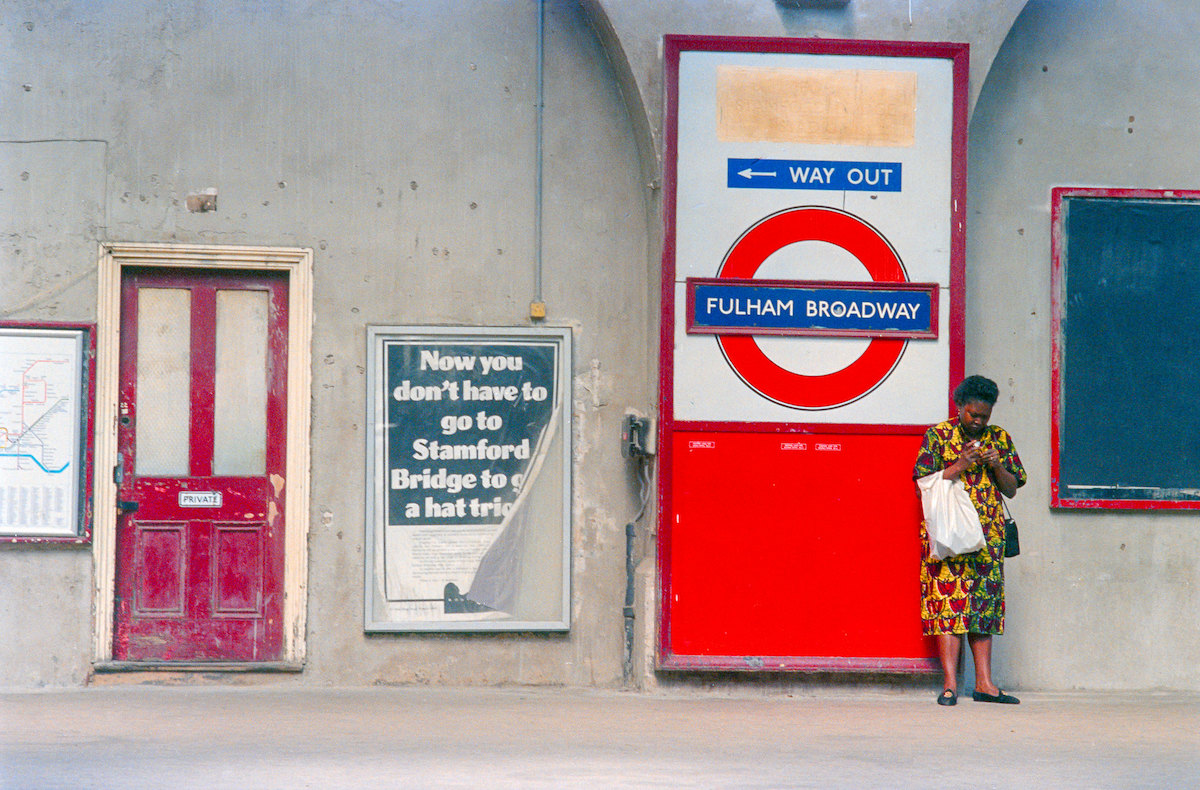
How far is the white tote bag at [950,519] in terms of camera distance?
23.4 feet

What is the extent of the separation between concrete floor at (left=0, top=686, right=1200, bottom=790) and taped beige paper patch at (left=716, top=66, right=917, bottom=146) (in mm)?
3191

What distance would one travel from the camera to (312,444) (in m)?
7.85

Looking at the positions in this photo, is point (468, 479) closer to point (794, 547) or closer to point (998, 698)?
point (794, 547)

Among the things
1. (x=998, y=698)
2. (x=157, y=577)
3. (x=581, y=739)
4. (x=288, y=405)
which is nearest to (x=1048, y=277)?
(x=998, y=698)

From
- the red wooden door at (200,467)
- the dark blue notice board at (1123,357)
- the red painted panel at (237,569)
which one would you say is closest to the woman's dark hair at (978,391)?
the dark blue notice board at (1123,357)

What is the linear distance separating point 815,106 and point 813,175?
393mm

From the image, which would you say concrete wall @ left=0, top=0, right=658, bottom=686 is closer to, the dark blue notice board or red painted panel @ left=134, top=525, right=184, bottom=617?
red painted panel @ left=134, top=525, right=184, bottom=617

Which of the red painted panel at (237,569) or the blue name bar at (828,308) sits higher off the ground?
the blue name bar at (828,308)

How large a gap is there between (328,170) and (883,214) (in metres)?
3.28

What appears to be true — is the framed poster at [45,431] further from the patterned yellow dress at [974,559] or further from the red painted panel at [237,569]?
the patterned yellow dress at [974,559]

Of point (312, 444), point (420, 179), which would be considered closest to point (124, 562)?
point (312, 444)

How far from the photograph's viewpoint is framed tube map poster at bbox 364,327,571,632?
786cm

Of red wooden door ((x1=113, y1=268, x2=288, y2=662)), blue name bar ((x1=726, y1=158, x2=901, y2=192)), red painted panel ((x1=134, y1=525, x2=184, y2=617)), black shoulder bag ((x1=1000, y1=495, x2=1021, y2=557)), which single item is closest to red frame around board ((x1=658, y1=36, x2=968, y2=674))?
blue name bar ((x1=726, y1=158, x2=901, y2=192))

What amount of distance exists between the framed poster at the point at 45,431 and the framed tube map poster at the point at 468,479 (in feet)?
5.41
